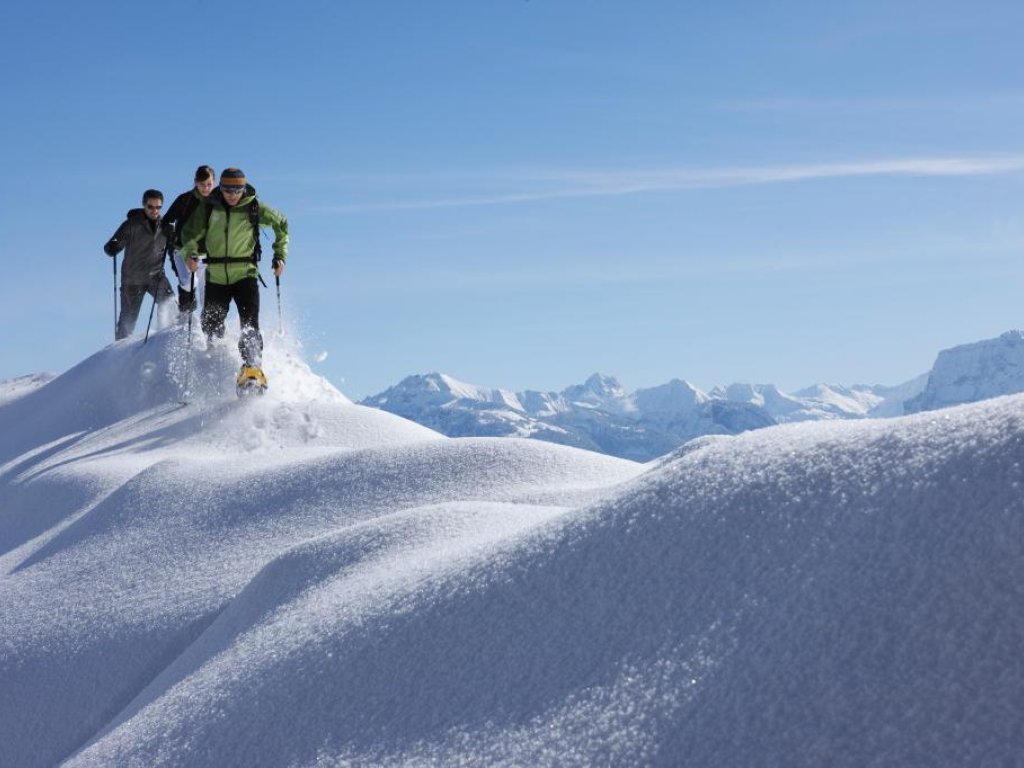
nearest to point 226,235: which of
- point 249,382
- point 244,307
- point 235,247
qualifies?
point 235,247

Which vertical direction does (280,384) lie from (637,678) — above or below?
above

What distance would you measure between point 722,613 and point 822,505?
530mm

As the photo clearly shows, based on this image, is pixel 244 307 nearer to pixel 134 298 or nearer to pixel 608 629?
pixel 134 298

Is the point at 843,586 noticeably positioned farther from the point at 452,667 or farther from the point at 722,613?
the point at 452,667

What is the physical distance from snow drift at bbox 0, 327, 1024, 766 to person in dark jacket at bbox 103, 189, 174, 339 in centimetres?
1137

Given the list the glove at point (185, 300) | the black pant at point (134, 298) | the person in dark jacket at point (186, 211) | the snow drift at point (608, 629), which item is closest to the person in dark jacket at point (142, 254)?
the black pant at point (134, 298)

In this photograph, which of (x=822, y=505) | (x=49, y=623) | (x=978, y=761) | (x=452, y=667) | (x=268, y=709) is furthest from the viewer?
(x=49, y=623)

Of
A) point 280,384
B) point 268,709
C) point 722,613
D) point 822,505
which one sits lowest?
point 268,709

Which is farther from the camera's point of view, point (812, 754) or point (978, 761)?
point (812, 754)

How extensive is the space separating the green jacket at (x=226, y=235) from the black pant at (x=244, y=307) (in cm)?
12

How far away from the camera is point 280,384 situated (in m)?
14.0

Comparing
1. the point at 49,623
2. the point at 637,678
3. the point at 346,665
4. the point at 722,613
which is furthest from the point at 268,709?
the point at 49,623

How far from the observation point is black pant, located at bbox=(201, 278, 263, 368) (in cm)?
1230

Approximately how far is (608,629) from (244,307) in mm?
9920
